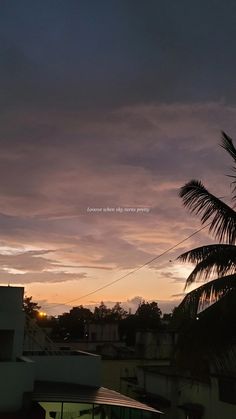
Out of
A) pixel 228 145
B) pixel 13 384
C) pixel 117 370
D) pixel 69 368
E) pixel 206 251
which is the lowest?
pixel 117 370

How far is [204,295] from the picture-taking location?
36.6 feet

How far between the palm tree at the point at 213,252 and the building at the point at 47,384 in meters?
4.94

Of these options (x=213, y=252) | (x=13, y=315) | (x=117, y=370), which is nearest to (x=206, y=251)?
(x=213, y=252)

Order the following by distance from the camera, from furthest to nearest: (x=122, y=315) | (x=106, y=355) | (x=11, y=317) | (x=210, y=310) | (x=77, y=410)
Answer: (x=122, y=315), (x=106, y=355), (x=11, y=317), (x=77, y=410), (x=210, y=310)

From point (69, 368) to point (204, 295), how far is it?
9026 mm

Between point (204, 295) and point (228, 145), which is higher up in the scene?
point (228, 145)

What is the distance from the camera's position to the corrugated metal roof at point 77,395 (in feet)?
45.2

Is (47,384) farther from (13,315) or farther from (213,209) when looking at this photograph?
(213,209)

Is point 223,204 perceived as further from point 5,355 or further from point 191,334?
point 5,355

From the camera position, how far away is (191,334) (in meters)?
11.3

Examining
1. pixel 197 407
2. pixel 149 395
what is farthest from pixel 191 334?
pixel 149 395

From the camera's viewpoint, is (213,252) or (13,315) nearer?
(213,252)

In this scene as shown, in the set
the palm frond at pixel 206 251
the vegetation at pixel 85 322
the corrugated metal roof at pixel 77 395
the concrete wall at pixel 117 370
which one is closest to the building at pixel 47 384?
the corrugated metal roof at pixel 77 395

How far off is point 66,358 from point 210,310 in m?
8.66
